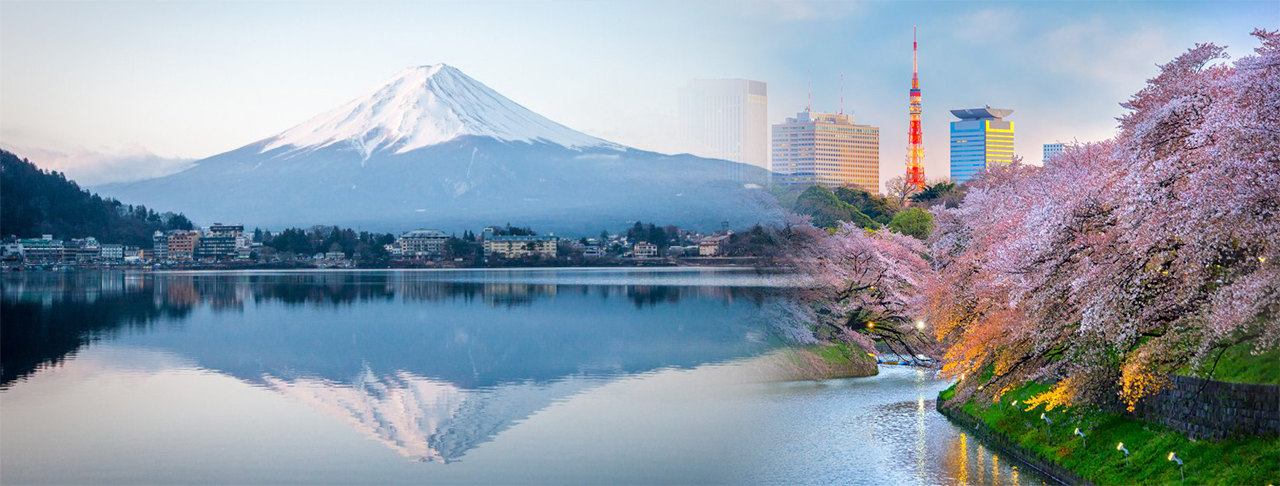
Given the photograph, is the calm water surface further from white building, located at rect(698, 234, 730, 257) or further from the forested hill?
the forested hill

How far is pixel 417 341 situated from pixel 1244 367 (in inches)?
1496

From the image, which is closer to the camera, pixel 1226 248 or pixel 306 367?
pixel 1226 248

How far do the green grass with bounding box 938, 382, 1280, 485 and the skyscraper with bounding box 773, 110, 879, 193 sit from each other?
4911 inches

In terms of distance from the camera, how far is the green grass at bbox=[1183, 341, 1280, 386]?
13.3 m

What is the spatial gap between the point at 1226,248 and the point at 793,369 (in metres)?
20.4

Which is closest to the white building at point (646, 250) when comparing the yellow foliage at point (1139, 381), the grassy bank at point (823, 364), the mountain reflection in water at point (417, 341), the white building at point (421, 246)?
the white building at point (421, 246)

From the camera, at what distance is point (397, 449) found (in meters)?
22.5

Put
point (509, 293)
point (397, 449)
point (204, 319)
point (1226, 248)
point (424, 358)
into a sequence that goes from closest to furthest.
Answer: point (1226, 248), point (397, 449), point (424, 358), point (204, 319), point (509, 293)

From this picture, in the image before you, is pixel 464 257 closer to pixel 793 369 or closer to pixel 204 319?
pixel 204 319

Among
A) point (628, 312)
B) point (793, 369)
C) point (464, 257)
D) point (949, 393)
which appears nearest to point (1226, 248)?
point (949, 393)

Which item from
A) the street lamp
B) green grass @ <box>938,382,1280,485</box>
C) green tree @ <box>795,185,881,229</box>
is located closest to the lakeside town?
green tree @ <box>795,185,881,229</box>

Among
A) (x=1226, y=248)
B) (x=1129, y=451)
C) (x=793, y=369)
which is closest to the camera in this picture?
(x=1226, y=248)

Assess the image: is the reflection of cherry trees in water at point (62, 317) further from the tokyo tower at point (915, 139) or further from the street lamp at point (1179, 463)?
the tokyo tower at point (915, 139)

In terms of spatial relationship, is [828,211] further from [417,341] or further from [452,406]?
[452,406]
